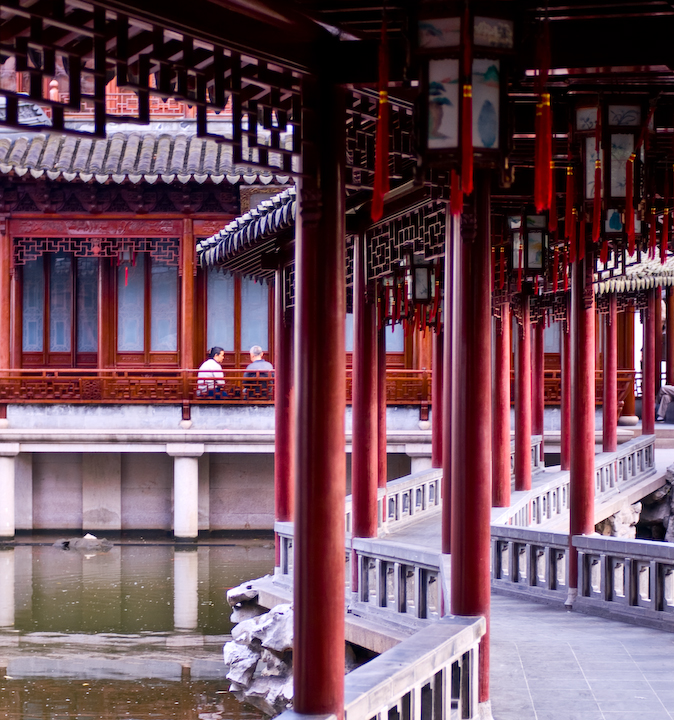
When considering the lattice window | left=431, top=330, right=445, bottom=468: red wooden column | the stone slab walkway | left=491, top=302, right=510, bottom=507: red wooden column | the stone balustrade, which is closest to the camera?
the stone slab walkway

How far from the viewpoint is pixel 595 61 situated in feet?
13.4

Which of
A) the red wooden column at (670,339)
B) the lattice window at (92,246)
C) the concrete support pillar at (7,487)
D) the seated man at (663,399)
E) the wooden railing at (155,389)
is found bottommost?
the concrete support pillar at (7,487)

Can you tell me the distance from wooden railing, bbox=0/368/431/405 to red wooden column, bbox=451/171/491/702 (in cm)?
1033

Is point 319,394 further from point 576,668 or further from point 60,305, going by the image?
point 60,305

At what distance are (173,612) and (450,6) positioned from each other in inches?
373

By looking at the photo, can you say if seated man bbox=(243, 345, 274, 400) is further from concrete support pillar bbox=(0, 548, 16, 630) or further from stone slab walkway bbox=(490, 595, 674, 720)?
stone slab walkway bbox=(490, 595, 674, 720)

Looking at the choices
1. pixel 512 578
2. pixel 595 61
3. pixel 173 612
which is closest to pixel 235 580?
pixel 173 612

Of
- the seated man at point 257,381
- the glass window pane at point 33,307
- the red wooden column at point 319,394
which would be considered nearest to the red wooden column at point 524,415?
the seated man at point 257,381

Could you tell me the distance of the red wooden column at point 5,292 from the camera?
1658cm

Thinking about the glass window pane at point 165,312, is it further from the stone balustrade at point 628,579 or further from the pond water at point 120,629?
the stone balustrade at point 628,579

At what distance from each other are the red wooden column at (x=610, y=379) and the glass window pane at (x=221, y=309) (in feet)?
21.3

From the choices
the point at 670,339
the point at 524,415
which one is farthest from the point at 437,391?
the point at 670,339

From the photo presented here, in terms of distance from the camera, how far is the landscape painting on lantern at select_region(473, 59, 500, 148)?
3.53 meters

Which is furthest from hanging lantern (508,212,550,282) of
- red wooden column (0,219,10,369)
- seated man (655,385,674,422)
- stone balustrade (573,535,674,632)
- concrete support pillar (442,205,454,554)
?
seated man (655,385,674,422)
